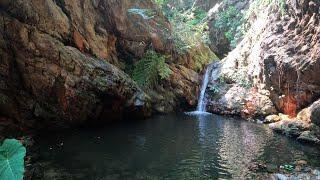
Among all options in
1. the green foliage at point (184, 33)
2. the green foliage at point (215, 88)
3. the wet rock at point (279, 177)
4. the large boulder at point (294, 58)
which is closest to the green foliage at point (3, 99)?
the wet rock at point (279, 177)

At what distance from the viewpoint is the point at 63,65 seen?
16172 millimetres

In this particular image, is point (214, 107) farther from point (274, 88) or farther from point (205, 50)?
point (205, 50)

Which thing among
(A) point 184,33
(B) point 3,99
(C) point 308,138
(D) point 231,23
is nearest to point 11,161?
(B) point 3,99

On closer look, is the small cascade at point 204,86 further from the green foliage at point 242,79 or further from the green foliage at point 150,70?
the green foliage at point 150,70

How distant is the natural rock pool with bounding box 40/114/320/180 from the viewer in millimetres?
10617

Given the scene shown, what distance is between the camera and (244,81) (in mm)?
24484

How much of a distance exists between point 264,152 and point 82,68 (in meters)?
9.19

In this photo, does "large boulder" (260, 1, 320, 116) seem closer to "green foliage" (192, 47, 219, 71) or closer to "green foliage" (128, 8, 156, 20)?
"green foliage" (192, 47, 219, 71)

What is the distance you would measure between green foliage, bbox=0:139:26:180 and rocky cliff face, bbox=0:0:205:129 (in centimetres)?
936

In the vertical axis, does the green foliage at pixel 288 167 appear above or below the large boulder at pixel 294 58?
below

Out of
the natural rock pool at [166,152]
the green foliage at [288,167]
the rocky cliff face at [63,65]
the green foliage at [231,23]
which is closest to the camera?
the natural rock pool at [166,152]

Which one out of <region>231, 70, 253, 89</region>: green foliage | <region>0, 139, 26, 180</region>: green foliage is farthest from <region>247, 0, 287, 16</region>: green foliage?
<region>0, 139, 26, 180</region>: green foliage

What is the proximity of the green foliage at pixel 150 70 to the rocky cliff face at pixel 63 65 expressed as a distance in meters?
1.28

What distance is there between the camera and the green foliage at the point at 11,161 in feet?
17.5
